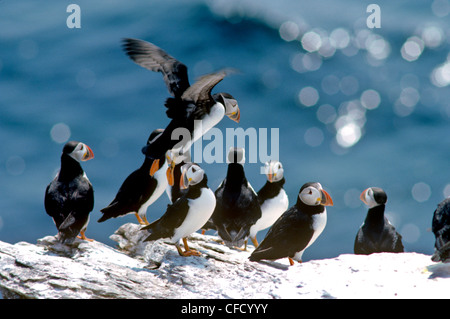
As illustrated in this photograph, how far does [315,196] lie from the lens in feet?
25.2

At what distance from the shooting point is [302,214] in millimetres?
7754

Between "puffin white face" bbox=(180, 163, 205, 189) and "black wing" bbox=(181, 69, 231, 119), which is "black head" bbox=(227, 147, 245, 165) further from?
"puffin white face" bbox=(180, 163, 205, 189)

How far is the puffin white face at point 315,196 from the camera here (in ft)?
25.1

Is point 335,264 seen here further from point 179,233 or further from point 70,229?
point 70,229

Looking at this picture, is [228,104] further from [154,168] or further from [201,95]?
[154,168]

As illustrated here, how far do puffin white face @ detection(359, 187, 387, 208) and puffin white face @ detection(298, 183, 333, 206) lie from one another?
1433 mm

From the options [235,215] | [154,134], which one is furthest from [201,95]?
[235,215]

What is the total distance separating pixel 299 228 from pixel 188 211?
1.37 metres

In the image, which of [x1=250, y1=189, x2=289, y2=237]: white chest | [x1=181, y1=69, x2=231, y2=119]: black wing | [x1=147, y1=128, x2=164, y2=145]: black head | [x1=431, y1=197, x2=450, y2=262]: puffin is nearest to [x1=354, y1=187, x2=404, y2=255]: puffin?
[x1=250, y1=189, x2=289, y2=237]: white chest

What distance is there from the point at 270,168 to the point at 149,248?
233 centimetres

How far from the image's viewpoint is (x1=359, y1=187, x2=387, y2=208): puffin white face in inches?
350
